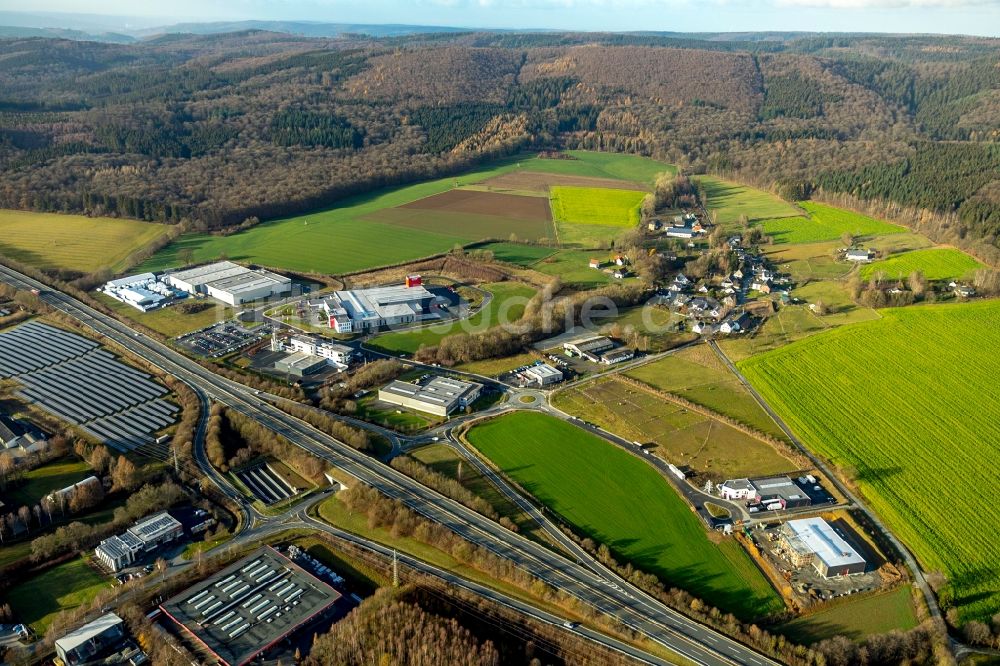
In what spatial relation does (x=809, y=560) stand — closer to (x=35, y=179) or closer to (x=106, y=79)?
(x=35, y=179)

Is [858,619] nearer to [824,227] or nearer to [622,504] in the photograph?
[622,504]

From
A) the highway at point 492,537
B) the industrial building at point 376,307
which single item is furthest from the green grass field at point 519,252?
the highway at point 492,537

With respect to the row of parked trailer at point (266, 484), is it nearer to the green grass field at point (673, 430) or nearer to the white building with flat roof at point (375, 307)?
the green grass field at point (673, 430)

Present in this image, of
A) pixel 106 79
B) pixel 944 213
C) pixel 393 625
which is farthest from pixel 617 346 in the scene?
pixel 106 79

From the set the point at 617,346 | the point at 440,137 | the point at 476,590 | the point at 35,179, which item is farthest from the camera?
the point at 440,137

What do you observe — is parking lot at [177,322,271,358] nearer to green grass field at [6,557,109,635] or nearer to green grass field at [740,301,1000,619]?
green grass field at [6,557,109,635]

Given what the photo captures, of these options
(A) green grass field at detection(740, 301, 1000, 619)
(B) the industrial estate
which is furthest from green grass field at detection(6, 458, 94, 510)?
(A) green grass field at detection(740, 301, 1000, 619)
